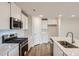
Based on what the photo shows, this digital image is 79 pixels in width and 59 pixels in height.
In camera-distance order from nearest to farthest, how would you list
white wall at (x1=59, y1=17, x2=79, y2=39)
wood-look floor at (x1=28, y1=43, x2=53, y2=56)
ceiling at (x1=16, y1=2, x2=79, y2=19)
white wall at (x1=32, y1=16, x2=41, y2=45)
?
ceiling at (x1=16, y1=2, x2=79, y2=19) < wood-look floor at (x1=28, y1=43, x2=53, y2=56) < white wall at (x1=32, y1=16, x2=41, y2=45) < white wall at (x1=59, y1=17, x2=79, y2=39)

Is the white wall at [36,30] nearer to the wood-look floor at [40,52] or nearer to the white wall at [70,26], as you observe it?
the wood-look floor at [40,52]

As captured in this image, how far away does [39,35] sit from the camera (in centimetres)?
862

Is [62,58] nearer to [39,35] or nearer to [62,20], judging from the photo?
[39,35]

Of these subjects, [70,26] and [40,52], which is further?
[70,26]

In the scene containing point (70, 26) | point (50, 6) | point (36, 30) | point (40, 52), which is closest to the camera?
point (50, 6)

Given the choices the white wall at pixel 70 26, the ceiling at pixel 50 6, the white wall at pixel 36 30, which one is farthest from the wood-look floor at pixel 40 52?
the white wall at pixel 70 26

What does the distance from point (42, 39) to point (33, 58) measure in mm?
8368

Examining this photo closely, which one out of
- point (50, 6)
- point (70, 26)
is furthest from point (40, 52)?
point (70, 26)

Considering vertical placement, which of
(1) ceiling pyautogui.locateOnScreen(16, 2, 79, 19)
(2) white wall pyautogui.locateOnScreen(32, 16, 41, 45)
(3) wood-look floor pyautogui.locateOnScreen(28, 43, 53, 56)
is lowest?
(3) wood-look floor pyautogui.locateOnScreen(28, 43, 53, 56)

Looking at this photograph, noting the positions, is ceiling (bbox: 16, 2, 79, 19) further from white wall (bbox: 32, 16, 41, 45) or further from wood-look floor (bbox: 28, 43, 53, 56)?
white wall (bbox: 32, 16, 41, 45)

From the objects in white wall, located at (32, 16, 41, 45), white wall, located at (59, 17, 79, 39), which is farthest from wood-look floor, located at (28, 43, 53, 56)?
white wall, located at (59, 17, 79, 39)

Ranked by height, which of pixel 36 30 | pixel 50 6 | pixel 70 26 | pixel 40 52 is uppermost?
pixel 50 6

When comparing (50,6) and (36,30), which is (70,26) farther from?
(50,6)

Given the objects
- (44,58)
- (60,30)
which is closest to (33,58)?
(44,58)
